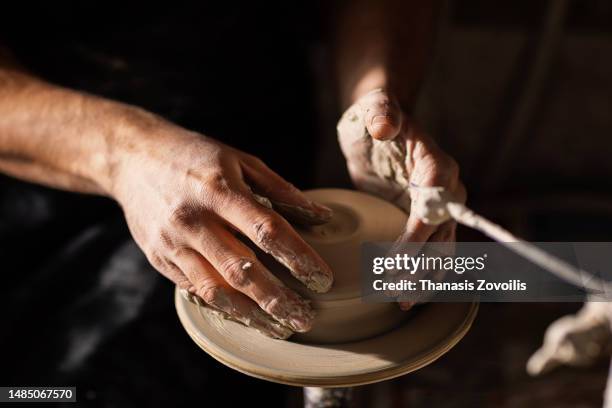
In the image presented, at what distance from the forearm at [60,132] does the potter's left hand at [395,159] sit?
13.7 inches

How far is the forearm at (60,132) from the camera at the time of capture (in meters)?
1.13

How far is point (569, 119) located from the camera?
7.35ft

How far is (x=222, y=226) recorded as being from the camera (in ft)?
3.03

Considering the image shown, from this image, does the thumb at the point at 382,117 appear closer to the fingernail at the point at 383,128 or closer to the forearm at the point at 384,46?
the fingernail at the point at 383,128

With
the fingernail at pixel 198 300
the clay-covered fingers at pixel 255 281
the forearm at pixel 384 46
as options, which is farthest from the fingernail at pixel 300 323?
the forearm at pixel 384 46

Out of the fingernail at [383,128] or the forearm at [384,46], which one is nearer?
the fingernail at [383,128]

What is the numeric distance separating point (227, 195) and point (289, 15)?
0.97m

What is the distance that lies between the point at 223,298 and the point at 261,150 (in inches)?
28.6

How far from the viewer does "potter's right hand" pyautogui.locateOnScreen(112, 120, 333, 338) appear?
0.87 m

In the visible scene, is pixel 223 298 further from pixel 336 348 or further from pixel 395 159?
pixel 395 159

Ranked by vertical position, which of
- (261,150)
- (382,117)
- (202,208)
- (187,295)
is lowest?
(261,150)

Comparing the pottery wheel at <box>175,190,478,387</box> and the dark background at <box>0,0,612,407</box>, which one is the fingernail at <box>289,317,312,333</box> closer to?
the pottery wheel at <box>175,190,478,387</box>

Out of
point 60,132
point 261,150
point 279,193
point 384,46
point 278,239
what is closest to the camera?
point 278,239

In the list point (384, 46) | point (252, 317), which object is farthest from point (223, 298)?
point (384, 46)
